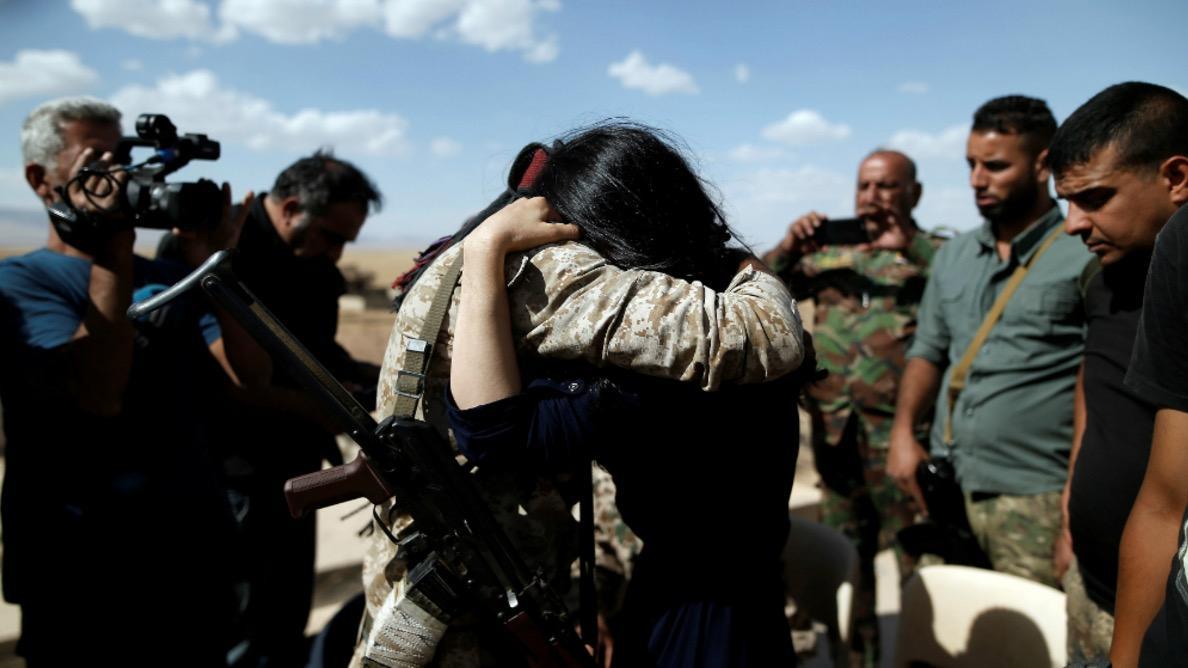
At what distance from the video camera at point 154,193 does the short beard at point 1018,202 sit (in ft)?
8.97

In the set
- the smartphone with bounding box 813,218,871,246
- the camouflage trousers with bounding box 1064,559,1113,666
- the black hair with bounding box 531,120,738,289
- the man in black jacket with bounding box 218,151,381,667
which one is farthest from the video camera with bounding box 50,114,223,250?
the smartphone with bounding box 813,218,871,246

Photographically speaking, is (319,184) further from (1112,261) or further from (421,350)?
(1112,261)

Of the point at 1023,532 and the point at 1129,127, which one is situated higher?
→ the point at 1129,127

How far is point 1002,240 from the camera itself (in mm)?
2982

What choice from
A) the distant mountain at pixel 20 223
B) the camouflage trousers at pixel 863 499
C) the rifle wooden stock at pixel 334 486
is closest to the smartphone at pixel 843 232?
the camouflage trousers at pixel 863 499

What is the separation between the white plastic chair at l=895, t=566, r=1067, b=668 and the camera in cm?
209

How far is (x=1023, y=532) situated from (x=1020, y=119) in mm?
1536

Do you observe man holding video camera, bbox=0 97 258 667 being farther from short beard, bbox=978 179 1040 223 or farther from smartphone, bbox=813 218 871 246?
short beard, bbox=978 179 1040 223

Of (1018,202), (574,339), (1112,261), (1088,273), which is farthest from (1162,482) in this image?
(1018,202)

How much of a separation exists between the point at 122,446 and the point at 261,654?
1129mm

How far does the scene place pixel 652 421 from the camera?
136cm

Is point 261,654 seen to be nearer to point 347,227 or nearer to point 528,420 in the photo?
point 347,227

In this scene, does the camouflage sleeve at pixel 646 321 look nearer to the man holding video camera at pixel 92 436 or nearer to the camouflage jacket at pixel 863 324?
the man holding video camera at pixel 92 436

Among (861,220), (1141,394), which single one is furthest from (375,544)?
(861,220)
